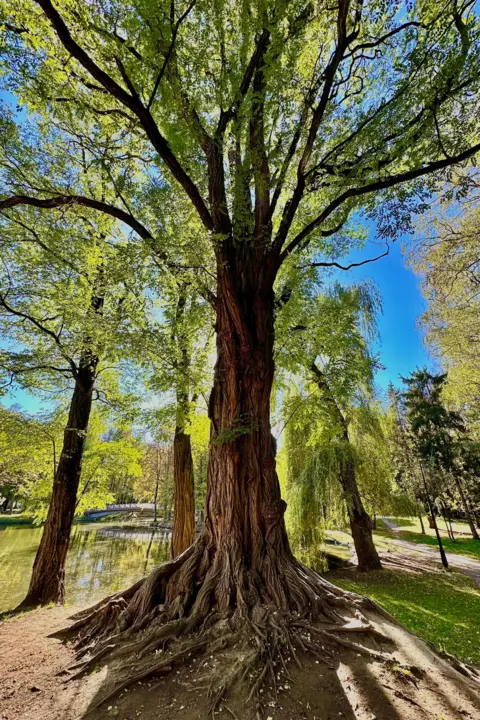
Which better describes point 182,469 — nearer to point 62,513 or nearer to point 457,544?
point 62,513

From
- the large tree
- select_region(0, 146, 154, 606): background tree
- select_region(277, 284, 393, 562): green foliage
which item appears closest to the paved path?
select_region(277, 284, 393, 562): green foliage

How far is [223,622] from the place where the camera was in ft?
9.70

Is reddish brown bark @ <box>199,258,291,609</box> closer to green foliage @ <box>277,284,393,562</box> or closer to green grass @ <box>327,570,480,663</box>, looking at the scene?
green foliage @ <box>277,284,393,562</box>

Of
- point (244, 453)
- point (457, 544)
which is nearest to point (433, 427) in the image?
point (457, 544)

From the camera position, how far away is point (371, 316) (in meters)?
9.17

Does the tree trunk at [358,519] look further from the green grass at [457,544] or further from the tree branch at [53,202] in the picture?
the tree branch at [53,202]

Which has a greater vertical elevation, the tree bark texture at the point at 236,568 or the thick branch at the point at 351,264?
the thick branch at the point at 351,264

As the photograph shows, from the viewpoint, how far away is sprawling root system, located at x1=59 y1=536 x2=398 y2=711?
2.56m

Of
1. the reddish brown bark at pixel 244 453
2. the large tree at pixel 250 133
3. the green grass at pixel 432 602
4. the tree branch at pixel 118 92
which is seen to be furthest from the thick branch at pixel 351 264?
the green grass at pixel 432 602

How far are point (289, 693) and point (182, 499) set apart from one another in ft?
18.2

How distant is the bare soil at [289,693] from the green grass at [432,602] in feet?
10.4

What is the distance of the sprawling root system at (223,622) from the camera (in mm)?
2562

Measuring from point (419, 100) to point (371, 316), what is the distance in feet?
20.5

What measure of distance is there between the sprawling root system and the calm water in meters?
7.40
